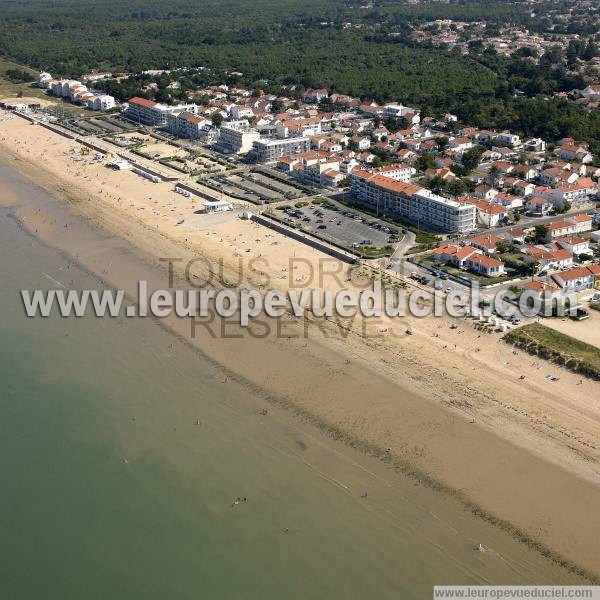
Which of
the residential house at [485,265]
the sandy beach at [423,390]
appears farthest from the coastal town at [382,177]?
the sandy beach at [423,390]

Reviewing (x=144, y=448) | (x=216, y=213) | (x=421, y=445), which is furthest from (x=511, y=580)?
(x=216, y=213)

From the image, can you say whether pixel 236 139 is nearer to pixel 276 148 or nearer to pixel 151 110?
pixel 276 148

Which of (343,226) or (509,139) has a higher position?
(509,139)

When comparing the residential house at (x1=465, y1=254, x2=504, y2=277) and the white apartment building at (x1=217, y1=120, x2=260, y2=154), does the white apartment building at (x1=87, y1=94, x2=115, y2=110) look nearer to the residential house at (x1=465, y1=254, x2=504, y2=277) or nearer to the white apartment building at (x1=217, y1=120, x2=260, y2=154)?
the white apartment building at (x1=217, y1=120, x2=260, y2=154)

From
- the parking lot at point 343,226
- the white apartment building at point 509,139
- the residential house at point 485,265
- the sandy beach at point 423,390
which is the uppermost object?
the white apartment building at point 509,139

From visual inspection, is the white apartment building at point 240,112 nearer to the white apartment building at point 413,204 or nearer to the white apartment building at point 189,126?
the white apartment building at point 189,126

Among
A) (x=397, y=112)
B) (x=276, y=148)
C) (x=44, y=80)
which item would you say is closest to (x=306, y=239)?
(x=276, y=148)
